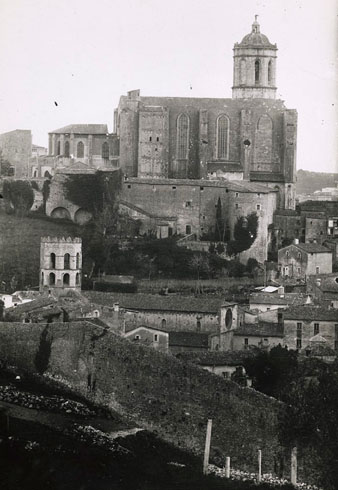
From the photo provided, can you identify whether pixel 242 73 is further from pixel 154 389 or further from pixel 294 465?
pixel 294 465

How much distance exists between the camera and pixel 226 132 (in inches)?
2425

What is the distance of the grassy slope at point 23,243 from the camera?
153 ft

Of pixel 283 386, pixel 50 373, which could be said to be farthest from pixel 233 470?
pixel 50 373

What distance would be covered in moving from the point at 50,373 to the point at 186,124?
3164cm

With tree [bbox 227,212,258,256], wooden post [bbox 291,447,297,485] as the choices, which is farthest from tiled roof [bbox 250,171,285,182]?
wooden post [bbox 291,447,297,485]

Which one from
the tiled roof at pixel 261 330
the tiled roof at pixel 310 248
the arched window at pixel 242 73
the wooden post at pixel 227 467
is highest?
the arched window at pixel 242 73

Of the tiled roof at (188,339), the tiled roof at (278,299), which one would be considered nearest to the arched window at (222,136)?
the tiled roof at (278,299)

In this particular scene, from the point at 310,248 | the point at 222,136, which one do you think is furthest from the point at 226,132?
the point at 310,248

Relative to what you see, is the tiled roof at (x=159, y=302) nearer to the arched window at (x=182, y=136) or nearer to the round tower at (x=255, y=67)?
the arched window at (x=182, y=136)

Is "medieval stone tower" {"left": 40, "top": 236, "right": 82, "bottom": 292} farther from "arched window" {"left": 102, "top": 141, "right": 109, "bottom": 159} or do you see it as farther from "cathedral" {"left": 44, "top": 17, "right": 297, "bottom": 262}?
"arched window" {"left": 102, "top": 141, "right": 109, "bottom": 159}

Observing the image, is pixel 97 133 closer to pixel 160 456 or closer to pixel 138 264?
pixel 138 264

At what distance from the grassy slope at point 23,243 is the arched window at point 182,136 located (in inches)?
360

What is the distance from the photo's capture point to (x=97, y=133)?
61.4 m

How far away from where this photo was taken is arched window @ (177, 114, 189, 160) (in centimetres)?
6075
